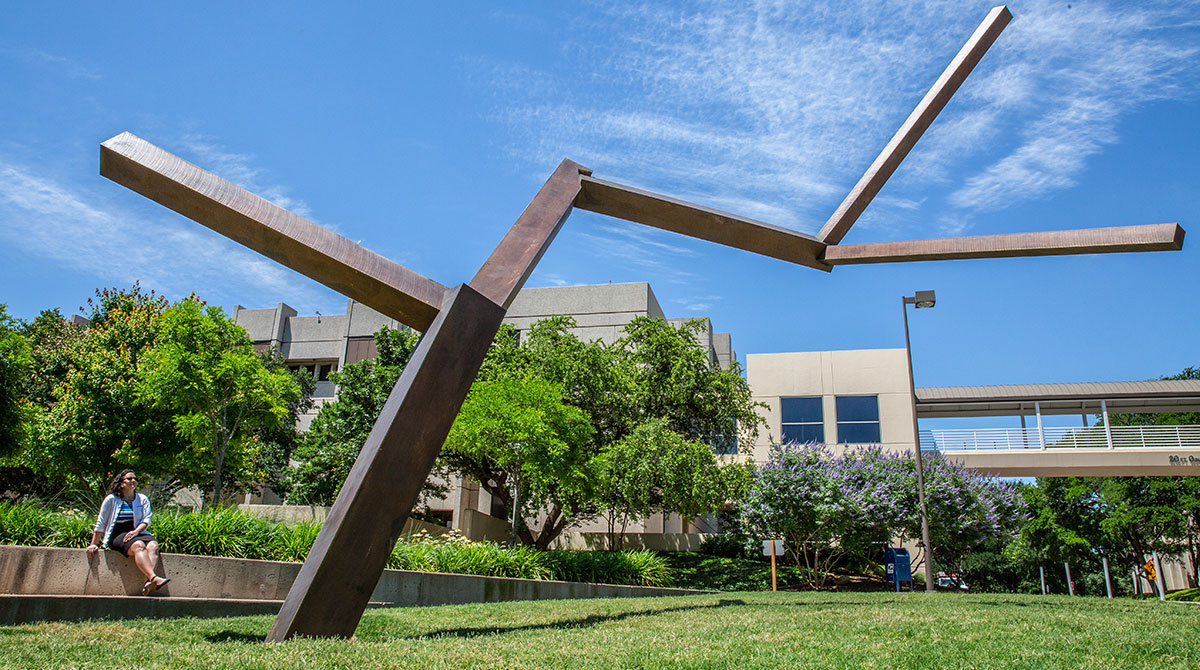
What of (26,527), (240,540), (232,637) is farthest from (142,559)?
(232,637)

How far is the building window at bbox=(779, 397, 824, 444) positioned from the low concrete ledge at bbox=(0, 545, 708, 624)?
31.1 m

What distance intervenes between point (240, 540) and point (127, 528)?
189 centimetres

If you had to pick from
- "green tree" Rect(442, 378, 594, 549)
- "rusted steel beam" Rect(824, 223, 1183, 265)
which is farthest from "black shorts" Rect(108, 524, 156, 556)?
"green tree" Rect(442, 378, 594, 549)

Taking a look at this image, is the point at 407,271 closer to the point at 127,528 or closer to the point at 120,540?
the point at 127,528

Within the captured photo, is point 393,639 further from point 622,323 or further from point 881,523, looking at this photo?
point 622,323

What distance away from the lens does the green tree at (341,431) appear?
26.2 metres

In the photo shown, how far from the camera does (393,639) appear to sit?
5.77m

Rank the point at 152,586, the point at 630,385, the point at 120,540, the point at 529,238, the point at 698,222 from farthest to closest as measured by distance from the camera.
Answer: the point at 630,385, the point at 698,222, the point at 120,540, the point at 152,586, the point at 529,238

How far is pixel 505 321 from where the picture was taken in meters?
35.5

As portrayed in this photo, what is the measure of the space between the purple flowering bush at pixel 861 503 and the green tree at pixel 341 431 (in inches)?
510

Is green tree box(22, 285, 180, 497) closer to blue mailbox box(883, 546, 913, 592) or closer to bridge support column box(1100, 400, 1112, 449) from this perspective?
blue mailbox box(883, 546, 913, 592)

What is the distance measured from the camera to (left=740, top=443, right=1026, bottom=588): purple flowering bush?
987 inches

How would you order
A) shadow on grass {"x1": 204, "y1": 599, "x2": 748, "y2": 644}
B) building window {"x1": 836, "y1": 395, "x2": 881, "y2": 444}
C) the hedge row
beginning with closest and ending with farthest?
shadow on grass {"x1": 204, "y1": 599, "x2": 748, "y2": 644} < the hedge row < building window {"x1": 836, "y1": 395, "x2": 881, "y2": 444}

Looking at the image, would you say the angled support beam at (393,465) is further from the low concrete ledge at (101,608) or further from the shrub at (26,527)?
the shrub at (26,527)
